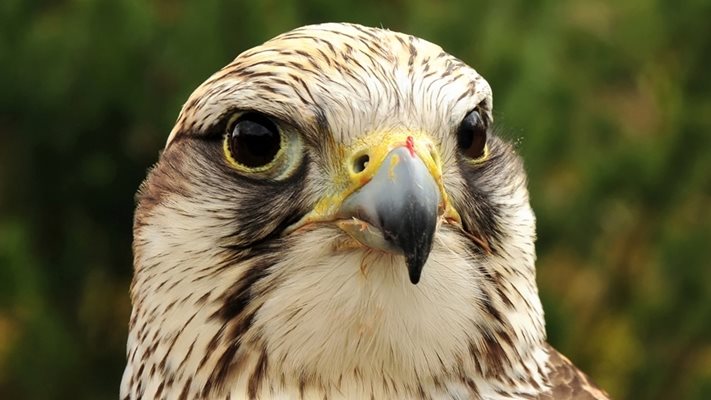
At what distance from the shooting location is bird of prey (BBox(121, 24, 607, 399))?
2.01m

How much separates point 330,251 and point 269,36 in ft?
7.26

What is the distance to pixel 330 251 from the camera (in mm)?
1981

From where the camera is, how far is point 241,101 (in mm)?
2072

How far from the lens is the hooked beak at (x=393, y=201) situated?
1.80 metres

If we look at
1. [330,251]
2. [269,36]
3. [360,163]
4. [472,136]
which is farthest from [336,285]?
[269,36]

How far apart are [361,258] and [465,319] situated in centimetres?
26

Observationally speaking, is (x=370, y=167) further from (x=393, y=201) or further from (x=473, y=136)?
(x=473, y=136)

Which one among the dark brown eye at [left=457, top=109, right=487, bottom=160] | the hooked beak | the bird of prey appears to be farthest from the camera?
the dark brown eye at [left=457, top=109, right=487, bottom=160]

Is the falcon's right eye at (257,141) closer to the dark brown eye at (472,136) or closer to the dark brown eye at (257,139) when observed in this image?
the dark brown eye at (257,139)

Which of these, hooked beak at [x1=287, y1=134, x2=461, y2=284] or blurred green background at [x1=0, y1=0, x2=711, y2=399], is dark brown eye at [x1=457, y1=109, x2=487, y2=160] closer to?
hooked beak at [x1=287, y1=134, x2=461, y2=284]

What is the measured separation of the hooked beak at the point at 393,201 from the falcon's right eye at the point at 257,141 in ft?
0.49

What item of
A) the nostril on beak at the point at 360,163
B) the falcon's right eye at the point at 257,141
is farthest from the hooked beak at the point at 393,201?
the falcon's right eye at the point at 257,141

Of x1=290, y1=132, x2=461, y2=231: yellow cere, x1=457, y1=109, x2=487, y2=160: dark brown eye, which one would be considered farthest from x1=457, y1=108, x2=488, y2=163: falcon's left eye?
x1=290, y1=132, x2=461, y2=231: yellow cere

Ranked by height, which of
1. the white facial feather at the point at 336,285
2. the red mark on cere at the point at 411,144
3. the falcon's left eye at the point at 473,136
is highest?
the falcon's left eye at the point at 473,136
